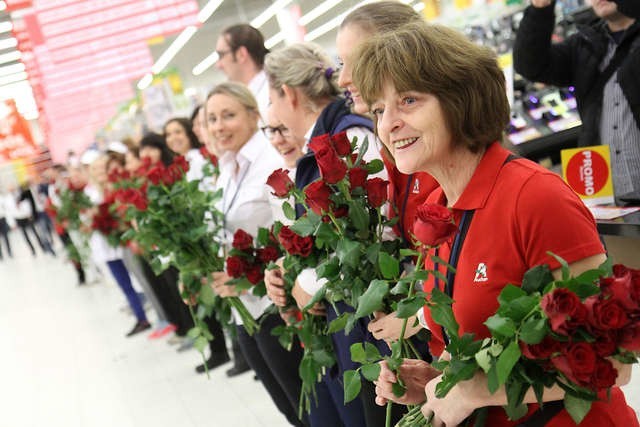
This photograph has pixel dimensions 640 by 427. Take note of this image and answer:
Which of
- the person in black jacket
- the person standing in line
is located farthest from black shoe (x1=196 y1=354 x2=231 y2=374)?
the person standing in line

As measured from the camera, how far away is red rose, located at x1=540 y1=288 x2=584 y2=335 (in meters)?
0.98


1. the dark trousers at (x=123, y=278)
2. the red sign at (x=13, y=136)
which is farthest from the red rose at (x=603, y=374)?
the red sign at (x=13, y=136)

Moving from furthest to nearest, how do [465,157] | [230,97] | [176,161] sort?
Answer: [176,161] → [230,97] → [465,157]

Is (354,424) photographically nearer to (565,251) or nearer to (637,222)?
(637,222)

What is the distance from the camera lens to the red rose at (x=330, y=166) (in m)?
1.61

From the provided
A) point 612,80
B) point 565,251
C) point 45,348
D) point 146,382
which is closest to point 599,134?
point 612,80

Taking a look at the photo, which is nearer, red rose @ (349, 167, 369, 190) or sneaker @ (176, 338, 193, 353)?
red rose @ (349, 167, 369, 190)

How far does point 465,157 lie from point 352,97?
2.31 ft

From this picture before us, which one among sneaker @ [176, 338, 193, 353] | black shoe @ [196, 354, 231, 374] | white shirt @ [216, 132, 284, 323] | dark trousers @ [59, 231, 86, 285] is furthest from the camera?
dark trousers @ [59, 231, 86, 285]

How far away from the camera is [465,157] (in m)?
1.42

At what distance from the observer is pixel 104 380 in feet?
19.0

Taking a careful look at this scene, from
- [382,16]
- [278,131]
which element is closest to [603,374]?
[382,16]

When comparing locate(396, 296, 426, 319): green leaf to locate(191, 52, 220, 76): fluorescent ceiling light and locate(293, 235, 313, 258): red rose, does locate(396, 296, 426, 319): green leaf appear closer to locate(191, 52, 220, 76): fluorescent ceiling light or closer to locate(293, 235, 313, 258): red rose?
locate(293, 235, 313, 258): red rose

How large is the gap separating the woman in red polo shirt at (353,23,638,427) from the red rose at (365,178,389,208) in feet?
0.55
